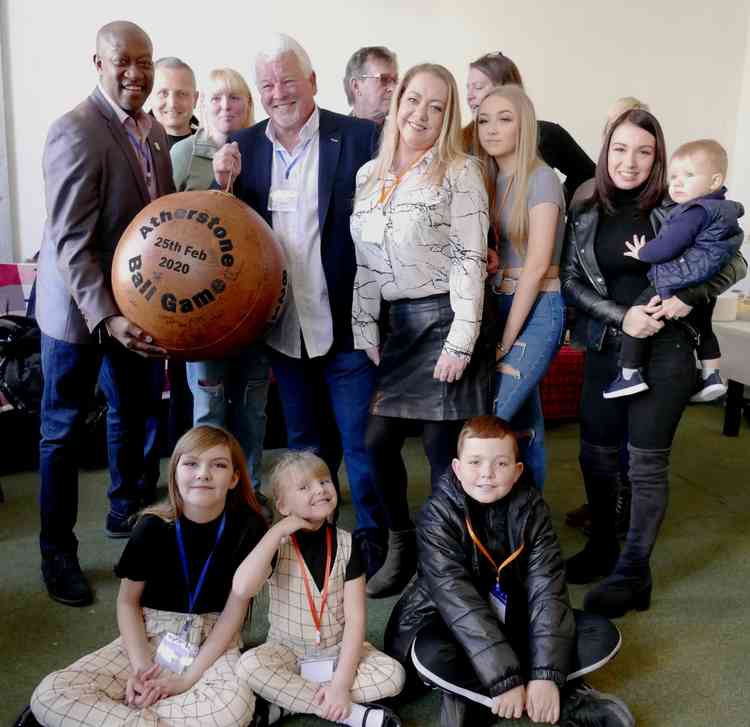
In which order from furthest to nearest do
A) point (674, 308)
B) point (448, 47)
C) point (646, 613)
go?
1. point (448, 47)
2. point (646, 613)
3. point (674, 308)

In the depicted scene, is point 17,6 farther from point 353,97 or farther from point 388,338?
point 388,338

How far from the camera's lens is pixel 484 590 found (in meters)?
1.92

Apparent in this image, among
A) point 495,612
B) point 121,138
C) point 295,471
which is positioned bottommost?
point 495,612

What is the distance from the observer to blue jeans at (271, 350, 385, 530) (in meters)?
2.39

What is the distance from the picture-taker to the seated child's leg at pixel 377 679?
177cm

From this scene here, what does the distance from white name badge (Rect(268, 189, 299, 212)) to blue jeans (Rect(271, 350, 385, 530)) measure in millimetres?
446

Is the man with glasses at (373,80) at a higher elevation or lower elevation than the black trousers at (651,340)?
higher

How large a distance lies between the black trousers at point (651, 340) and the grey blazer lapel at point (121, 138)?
4.76ft

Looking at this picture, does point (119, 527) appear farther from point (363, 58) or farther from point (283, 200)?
point (363, 58)

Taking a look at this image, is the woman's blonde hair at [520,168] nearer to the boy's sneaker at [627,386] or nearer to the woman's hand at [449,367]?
the woman's hand at [449,367]

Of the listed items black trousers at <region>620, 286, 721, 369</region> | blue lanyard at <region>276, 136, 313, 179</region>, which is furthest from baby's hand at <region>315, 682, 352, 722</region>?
blue lanyard at <region>276, 136, 313, 179</region>

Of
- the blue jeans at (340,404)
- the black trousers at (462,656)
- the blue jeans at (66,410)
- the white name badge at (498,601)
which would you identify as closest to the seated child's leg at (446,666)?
the black trousers at (462,656)

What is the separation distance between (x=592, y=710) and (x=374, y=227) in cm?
131

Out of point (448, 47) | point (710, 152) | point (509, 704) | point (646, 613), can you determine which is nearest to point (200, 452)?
point (509, 704)
